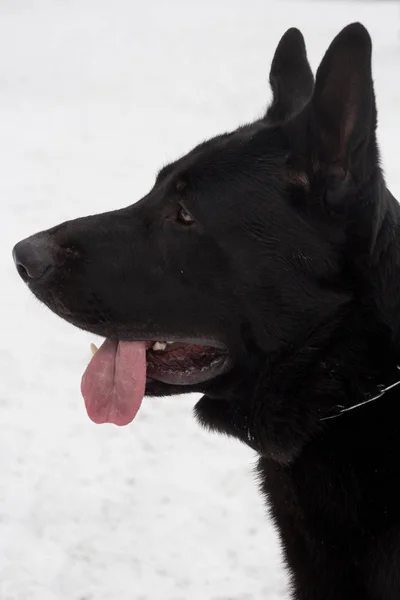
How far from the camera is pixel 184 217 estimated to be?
8.20 feet

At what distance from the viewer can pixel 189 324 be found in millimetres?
2504

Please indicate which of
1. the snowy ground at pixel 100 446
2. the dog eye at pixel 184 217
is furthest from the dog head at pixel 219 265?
the snowy ground at pixel 100 446

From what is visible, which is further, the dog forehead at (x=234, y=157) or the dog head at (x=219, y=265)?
the dog forehead at (x=234, y=157)

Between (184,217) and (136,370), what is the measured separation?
0.56 metres

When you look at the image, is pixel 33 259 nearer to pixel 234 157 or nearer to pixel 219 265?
pixel 219 265

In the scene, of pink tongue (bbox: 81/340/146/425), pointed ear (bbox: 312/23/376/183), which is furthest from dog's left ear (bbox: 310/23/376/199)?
pink tongue (bbox: 81/340/146/425)

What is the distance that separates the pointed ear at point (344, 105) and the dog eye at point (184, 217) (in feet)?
1.53

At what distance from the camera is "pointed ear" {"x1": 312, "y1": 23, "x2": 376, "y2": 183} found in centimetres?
205

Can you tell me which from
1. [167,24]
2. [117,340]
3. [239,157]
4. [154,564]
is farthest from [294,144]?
[167,24]

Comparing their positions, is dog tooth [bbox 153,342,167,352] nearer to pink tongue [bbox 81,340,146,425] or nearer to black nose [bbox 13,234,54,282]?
pink tongue [bbox 81,340,146,425]

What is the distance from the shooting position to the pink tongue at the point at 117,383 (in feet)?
8.30

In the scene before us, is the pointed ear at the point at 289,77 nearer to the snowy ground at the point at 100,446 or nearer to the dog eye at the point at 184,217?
the dog eye at the point at 184,217

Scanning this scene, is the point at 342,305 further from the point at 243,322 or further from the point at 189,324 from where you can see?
the point at 189,324

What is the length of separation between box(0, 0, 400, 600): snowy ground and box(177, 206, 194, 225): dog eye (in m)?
2.01
